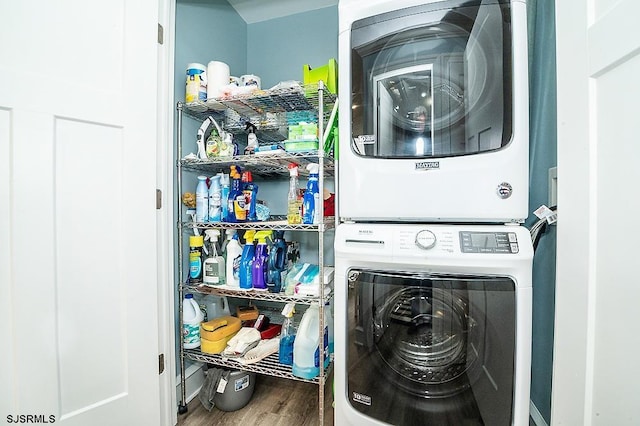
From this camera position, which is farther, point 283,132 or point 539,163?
point 283,132

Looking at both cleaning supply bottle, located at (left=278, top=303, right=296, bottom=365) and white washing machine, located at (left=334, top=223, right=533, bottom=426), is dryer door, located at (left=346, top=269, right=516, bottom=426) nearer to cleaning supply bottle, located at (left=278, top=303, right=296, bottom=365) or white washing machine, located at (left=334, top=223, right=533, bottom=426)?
A: white washing machine, located at (left=334, top=223, right=533, bottom=426)

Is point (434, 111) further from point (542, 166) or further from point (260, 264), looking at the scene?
point (260, 264)

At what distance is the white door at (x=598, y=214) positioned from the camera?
50 cm

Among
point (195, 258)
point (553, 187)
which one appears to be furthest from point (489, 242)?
point (195, 258)

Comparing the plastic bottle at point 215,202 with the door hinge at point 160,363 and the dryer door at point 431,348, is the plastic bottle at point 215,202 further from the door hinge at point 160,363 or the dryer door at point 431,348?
the dryer door at point 431,348

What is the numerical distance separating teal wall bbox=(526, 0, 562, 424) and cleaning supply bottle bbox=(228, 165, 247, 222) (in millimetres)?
1380

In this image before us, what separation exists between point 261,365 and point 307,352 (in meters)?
0.26

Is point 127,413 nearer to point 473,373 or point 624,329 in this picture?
point 473,373

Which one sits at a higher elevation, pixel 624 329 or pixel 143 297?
pixel 624 329

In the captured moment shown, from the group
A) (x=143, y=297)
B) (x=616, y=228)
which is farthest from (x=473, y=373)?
(x=143, y=297)

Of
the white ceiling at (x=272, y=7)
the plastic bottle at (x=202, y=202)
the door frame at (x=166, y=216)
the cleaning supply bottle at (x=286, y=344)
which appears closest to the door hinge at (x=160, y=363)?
the door frame at (x=166, y=216)

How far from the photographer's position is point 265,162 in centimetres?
141

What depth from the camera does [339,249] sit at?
95 cm

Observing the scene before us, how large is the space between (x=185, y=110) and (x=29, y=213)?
0.86m
